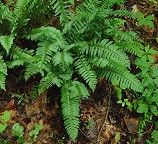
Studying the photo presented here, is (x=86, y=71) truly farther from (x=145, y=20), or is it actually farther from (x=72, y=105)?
(x=145, y=20)

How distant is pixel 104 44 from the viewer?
5082mm

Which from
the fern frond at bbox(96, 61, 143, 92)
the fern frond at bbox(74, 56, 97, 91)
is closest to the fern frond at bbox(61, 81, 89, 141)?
the fern frond at bbox(74, 56, 97, 91)

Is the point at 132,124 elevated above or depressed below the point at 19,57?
below

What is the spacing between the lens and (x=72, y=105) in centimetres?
485

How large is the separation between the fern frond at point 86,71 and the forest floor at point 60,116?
690 mm

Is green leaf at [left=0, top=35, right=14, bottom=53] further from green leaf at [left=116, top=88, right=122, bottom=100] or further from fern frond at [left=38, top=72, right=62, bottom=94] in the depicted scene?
green leaf at [left=116, top=88, right=122, bottom=100]

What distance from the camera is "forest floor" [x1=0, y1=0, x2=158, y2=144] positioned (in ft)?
16.6

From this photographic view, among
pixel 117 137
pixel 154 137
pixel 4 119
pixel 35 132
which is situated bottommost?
pixel 117 137

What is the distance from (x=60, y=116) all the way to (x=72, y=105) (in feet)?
1.59

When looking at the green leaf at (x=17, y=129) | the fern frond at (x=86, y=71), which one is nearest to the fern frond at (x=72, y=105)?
the fern frond at (x=86, y=71)

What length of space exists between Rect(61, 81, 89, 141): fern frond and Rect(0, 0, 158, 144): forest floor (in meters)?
0.35

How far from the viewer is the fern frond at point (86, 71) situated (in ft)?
15.9

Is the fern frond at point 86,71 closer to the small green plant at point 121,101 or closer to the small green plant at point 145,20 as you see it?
the small green plant at point 121,101

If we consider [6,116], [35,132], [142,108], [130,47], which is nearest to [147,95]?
[142,108]
